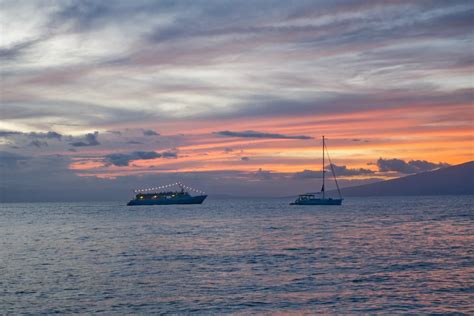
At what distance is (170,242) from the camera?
6981 centimetres

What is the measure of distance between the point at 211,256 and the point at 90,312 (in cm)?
2492

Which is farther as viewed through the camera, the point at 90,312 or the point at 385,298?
the point at 385,298

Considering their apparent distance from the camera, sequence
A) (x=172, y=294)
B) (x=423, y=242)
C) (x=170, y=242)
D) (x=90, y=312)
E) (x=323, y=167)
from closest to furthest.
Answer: (x=90, y=312)
(x=172, y=294)
(x=423, y=242)
(x=170, y=242)
(x=323, y=167)

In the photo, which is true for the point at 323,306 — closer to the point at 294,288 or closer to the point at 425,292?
the point at 294,288

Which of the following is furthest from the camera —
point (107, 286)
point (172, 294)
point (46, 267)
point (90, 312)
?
point (46, 267)

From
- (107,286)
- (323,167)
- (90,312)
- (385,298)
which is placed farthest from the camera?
(323,167)

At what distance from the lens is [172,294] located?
3306 centimetres

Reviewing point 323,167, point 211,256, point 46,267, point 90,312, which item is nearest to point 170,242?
point 211,256

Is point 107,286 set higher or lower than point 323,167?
lower

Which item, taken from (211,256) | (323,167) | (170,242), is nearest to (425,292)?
(211,256)

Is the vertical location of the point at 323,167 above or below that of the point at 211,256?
above

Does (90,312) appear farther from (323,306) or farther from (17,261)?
(17,261)

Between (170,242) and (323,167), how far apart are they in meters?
129

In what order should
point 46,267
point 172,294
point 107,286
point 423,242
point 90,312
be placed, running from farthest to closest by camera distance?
→ 1. point 423,242
2. point 46,267
3. point 107,286
4. point 172,294
5. point 90,312
